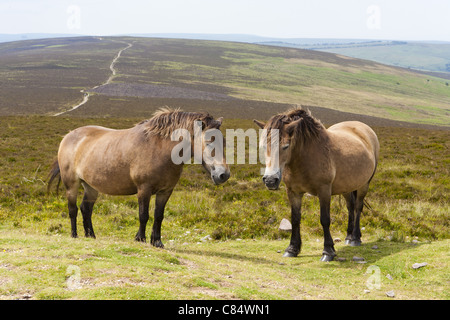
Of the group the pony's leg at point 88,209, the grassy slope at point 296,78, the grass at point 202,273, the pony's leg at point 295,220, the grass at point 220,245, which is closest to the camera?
the grass at point 202,273

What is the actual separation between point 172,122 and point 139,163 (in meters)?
1.00

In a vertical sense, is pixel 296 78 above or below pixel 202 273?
above

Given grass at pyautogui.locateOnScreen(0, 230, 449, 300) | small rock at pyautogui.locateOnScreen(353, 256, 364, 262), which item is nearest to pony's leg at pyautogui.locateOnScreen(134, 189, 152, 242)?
grass at pyautogui.locateOnScreen(0, 230, 449, 300)

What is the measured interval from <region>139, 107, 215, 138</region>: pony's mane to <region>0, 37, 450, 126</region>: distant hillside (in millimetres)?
46683

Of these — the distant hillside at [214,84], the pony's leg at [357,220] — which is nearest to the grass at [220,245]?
the pony's leg at [357,220]

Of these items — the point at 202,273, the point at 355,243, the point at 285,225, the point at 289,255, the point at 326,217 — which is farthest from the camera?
the point at 285,225

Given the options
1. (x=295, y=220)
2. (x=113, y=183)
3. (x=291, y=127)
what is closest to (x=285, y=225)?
(x=295, y=220)

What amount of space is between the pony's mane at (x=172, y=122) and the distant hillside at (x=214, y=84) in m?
46.7

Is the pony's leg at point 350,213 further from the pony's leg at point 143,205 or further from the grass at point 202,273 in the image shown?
the pony's leg at point 143,205

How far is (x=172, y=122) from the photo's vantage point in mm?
8008

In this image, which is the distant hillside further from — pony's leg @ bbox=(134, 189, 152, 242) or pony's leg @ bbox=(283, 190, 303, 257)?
pony's leg @ bbox=(283, 190, 303, 257)

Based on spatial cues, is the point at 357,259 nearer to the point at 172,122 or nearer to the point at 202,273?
the point at 202,273

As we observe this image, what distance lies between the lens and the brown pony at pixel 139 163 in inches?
308

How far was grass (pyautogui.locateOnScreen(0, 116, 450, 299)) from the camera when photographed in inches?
212
